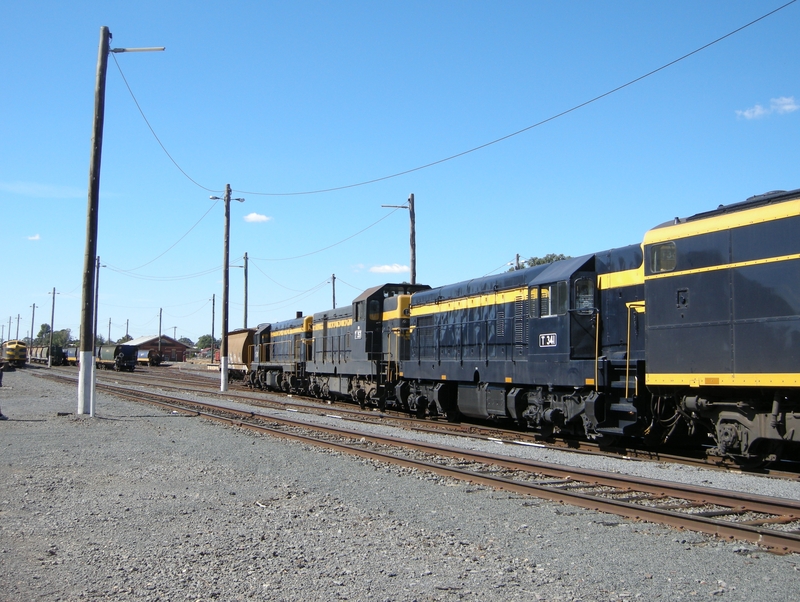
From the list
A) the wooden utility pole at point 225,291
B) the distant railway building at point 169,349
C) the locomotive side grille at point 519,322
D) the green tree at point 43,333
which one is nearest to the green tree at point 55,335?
the green tree at point 43,333

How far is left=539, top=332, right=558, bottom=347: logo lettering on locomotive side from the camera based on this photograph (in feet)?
43.1

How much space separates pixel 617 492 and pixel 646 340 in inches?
134

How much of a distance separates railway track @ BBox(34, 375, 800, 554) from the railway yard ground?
0.21m

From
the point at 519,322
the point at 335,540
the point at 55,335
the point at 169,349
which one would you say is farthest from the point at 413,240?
the point at 55,335

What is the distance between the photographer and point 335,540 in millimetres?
6215

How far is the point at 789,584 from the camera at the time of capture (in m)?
4.97

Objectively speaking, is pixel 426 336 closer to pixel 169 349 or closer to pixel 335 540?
pixel 335 540

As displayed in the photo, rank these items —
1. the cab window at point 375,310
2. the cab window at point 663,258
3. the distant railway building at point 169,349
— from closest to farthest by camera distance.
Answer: the cab window at point 663,258 < the cab window at point 375,310 < the distant railway building at point 169,349

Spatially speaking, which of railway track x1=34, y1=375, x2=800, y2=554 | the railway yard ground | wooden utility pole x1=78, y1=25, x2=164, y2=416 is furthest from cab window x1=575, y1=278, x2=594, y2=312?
wooden utility pole x1=78, y1=25, x2=164, y2=416

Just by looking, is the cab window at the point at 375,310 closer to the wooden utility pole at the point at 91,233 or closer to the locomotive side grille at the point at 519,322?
the locomotive side grille at the point at 519,322

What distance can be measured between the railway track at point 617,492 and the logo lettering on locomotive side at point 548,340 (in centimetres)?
315

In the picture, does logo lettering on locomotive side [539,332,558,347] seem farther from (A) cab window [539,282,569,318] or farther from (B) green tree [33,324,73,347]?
(B) green tree [33,324,73,347]

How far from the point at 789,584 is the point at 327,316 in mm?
23394

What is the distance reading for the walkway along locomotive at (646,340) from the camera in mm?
9023
